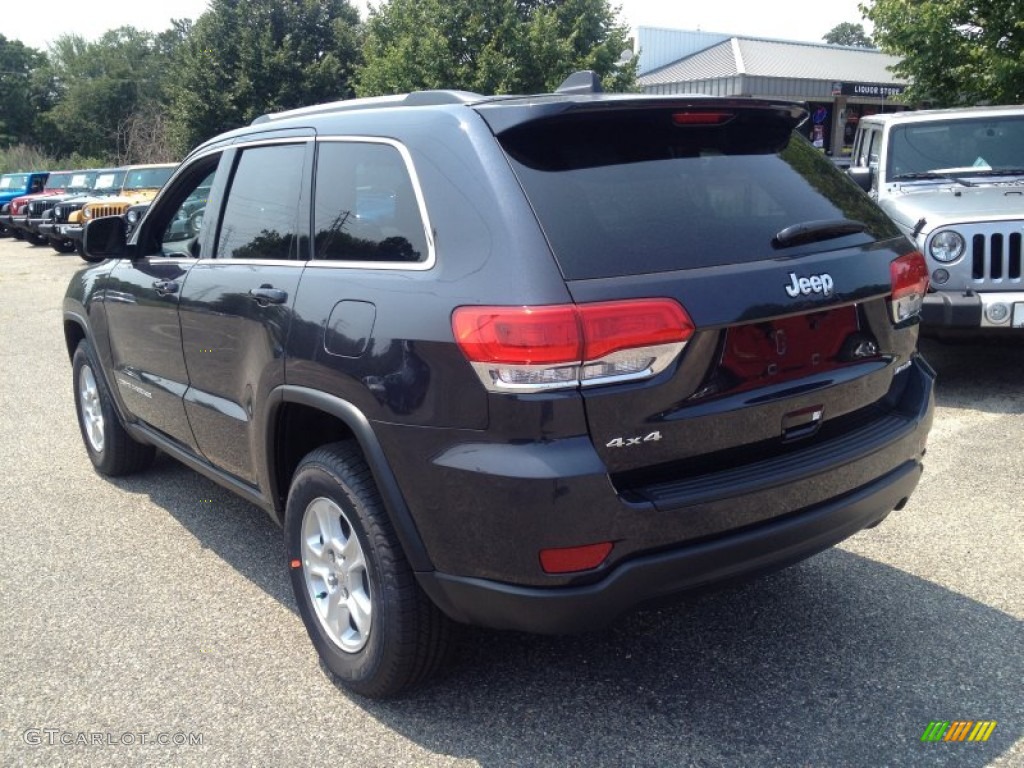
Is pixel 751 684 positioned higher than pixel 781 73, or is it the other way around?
pixel 781 73

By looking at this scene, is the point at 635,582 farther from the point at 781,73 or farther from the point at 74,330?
the point at 781,73

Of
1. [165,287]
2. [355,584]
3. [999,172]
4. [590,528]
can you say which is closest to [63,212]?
[165,287]

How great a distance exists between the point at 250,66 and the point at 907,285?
3603cm

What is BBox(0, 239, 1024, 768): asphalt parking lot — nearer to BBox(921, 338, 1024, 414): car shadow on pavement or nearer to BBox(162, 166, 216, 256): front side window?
BBox(162, 166, 216, 256): front side window

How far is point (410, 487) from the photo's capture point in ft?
8.84

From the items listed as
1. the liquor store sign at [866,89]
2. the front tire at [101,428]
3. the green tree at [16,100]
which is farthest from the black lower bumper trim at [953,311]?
the green tree at [16,100]

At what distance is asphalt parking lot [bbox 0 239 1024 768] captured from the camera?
9.39 feet

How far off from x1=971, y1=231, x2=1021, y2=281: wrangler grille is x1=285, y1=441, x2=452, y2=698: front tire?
16.1 feet

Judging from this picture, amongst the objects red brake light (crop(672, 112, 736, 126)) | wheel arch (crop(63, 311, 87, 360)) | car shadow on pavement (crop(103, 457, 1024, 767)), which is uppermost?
red brake light (crop(672, 112, 736, 126))

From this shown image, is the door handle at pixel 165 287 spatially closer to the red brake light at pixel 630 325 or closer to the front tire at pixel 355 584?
the front tire at pixel 355 584

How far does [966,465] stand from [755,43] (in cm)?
3204

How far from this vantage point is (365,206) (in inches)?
123

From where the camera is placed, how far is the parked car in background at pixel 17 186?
95.8ft

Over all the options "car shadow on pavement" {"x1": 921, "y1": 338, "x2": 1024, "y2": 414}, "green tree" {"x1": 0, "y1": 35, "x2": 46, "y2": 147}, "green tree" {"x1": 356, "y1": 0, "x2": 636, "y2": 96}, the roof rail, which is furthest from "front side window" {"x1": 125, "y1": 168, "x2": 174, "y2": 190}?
"green tree" {"x1": 0, "y1": 35, "x2": 46, "y2": 147}
